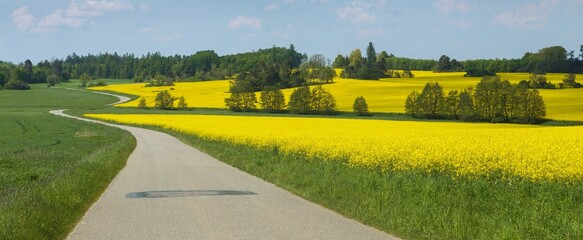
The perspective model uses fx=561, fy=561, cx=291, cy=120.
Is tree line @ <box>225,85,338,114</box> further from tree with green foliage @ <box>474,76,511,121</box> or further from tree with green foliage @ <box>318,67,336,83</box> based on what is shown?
tree with green foliage @ <box>318,67,336,83</box>

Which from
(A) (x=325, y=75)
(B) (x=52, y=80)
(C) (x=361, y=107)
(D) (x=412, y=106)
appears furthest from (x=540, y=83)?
(B) (x=52, y=80)

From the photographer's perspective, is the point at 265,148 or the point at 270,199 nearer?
the point at 270,199

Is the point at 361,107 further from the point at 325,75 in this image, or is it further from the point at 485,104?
the point at 325,75

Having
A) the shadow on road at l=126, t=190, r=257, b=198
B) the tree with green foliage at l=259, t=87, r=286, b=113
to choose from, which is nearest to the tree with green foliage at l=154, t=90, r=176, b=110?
the tree with green foliage at l=259, t=87, r=286, b=113

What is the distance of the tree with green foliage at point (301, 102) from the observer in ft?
278

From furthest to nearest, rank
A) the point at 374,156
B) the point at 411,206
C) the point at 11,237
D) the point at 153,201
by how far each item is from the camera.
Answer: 1. the point at 374,156
2. the point at 153,201
3. the point at 411,206
4. the point at 11,237

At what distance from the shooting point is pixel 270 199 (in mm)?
12523

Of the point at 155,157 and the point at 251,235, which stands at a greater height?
the point at 251,235

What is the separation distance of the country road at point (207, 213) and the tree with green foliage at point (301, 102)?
67371 millimetres

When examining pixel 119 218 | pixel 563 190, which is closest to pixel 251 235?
pixel 119 218

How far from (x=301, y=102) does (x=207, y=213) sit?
74612 millimetres

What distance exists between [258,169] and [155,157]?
840 centimetres

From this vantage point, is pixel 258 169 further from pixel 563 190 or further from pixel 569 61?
pixel 569 61

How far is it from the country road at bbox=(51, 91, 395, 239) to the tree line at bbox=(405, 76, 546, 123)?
51.6 m
